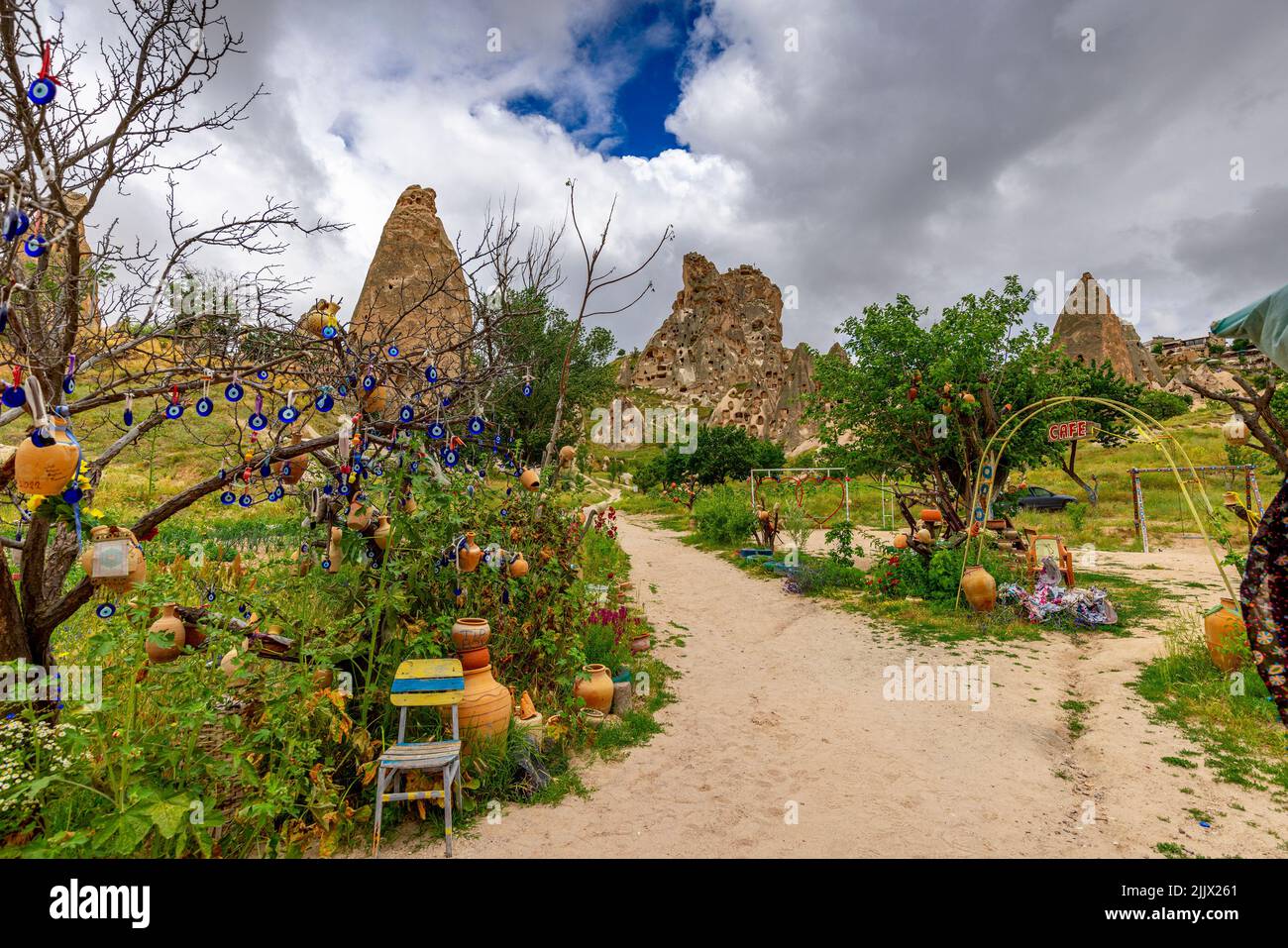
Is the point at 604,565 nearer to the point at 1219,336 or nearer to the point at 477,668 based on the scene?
the point at 477,668

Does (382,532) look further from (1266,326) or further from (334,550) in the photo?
(1266,326)

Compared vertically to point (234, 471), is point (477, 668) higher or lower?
lower

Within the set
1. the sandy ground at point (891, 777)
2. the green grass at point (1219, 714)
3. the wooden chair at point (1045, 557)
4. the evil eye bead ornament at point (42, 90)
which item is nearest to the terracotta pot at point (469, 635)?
the sandy ground at point (891, 777)

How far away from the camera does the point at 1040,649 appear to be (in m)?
6.67

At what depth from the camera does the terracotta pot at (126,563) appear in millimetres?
2193

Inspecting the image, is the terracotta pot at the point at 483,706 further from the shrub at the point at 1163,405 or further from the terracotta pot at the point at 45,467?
the shrub at the point at 1163,405

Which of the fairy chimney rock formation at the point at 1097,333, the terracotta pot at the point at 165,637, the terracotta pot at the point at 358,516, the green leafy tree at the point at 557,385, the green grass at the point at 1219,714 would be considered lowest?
the green grass at the point at 1219,714

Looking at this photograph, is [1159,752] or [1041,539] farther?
[1041,539]

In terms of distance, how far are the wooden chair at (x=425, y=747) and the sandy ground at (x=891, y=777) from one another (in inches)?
10.6

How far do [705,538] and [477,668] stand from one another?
12.4m

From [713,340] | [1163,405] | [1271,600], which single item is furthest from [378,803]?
[713,340]
